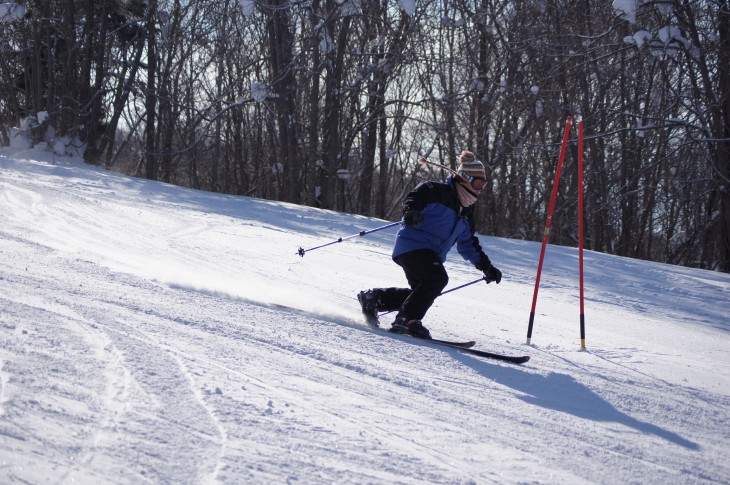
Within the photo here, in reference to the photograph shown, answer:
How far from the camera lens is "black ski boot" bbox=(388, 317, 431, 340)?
19.0 ft

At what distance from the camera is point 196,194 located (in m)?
14.7

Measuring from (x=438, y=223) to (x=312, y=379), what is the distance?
227cm

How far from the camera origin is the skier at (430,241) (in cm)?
590

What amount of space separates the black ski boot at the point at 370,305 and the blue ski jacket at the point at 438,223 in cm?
39

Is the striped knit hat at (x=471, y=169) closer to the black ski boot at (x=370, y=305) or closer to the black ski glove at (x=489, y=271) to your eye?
the black ski glove at (x=489, y=271)

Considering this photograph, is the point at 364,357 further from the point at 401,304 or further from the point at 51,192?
the point at 51,192

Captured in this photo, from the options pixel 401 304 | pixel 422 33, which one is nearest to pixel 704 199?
pixel 422 33

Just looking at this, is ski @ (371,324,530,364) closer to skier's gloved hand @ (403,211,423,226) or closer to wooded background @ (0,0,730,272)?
skier's gloved hand @ (403,211,423,226)

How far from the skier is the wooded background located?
37.2 ft

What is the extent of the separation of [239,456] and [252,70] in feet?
84.7

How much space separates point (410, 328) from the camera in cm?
583

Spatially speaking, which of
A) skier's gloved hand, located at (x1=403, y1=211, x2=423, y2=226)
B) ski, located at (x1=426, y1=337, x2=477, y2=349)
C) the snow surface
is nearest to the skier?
skier's gloved hand, located at (x1=403, y1=211, x2=423, y2=226)

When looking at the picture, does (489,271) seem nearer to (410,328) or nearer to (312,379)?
(410,328)

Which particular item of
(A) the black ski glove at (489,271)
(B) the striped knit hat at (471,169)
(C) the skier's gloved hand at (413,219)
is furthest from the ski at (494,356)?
(B) the striped knit hat at (471,169)
